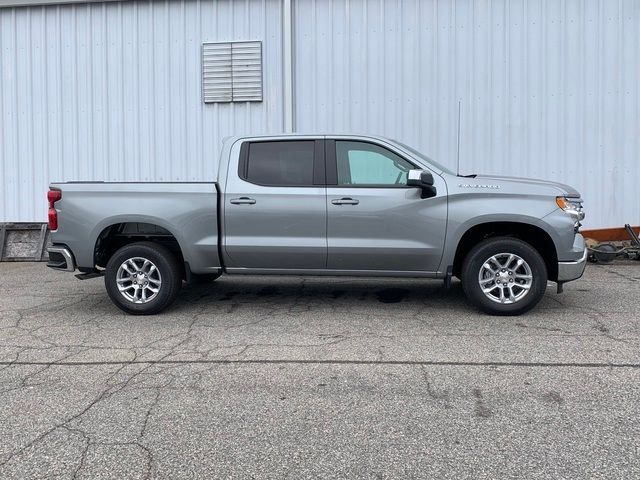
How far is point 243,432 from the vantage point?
11.2 feet

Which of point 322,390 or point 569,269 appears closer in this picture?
point 322,390

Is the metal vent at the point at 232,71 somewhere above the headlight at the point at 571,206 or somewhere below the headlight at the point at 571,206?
above

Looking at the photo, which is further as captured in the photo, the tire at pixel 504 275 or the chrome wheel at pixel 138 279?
the chrome wheel at pixel 138 279

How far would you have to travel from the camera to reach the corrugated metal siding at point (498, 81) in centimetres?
1038

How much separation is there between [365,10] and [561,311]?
6819 millimetres

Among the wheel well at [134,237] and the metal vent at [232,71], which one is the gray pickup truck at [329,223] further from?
the metal vent at [232,71]

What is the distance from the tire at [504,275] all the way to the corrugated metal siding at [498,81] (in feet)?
16.2

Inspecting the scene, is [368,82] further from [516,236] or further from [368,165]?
[516,236]

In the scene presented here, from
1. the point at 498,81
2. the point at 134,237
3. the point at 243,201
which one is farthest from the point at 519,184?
the point at 498,81

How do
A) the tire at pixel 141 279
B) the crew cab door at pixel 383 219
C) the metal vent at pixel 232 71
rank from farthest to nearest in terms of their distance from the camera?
the metal vent at pixel 232 71 → the tire at pixel 141 279 → the crew cab door at pixel 383 219

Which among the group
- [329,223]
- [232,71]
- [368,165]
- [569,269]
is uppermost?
[232,71]

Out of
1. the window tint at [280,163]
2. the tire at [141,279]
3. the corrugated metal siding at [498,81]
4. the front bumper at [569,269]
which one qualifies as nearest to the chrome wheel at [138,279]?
the tire at [141,279]

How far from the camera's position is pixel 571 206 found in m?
5.96

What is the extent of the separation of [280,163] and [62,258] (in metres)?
2.64
